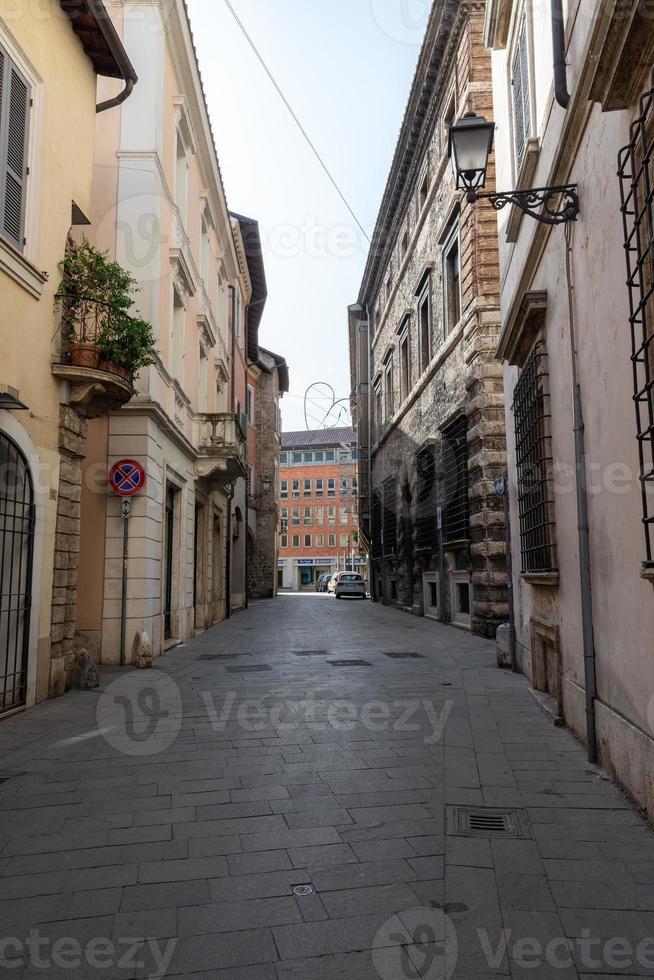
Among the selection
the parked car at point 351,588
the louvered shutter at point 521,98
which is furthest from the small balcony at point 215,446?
the parked car at point 351,588

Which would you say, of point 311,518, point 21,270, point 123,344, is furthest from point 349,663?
point 311,518

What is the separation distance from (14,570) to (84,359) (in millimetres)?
2376

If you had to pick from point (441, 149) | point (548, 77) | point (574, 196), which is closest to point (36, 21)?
point (548, 77)

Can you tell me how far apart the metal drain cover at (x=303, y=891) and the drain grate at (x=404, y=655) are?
8015mm

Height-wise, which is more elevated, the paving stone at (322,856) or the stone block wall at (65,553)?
the stone block wall at (65,553)

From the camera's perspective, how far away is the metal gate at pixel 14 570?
704 cm

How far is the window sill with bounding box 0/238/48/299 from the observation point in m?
6.72

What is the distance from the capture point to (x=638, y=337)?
425 cm

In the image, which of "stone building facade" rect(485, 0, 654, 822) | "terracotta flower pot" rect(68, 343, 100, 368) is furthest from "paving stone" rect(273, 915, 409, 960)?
"terracotta flower pot" rect(68, 343, 100, 368)

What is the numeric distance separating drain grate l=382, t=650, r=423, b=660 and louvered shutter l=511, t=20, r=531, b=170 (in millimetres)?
6704

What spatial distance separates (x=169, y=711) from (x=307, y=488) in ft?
230

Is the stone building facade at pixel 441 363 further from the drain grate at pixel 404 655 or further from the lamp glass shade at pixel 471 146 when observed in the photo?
the lamp glass shade at pixel 471 146

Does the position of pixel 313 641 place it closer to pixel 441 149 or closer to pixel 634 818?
pixel 634 818

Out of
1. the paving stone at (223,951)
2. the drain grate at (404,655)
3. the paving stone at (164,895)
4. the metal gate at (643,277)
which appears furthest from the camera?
the drain grate at (404,655)
